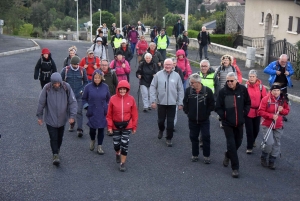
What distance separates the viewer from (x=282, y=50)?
21594 mm

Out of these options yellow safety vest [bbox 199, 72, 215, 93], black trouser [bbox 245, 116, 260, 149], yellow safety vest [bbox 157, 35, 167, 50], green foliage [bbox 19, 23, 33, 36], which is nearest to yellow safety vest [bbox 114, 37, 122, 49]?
yellow safety vest [bbox 157, 35, 167, 50]

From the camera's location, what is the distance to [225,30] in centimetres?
4522

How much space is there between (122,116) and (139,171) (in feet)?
3.39

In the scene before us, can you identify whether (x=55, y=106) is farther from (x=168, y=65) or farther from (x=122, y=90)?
(x=168, y=65)

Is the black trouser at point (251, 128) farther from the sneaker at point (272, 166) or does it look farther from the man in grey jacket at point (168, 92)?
the man in grey jacket at point (168, 92)

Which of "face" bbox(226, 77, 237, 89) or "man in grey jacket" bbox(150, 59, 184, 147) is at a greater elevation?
"face" bbox(226, 77, 237, 89)

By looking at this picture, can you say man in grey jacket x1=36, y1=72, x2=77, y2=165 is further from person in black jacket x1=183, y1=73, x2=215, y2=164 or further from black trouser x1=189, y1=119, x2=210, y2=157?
black trouser x1=189, y1=119, x2=210, y2=157

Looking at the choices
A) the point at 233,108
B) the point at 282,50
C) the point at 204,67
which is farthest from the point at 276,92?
the point at 282,50

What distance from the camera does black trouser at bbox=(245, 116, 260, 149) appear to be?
9680 mm

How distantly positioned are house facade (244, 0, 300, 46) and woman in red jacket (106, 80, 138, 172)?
21514 mm

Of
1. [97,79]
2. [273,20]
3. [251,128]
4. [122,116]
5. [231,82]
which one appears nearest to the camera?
[231,82]

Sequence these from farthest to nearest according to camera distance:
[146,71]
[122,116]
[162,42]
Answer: [162,42] < [146,71] < [122,116]

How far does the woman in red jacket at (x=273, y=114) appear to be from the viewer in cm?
875

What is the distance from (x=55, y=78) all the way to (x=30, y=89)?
8.25 m
